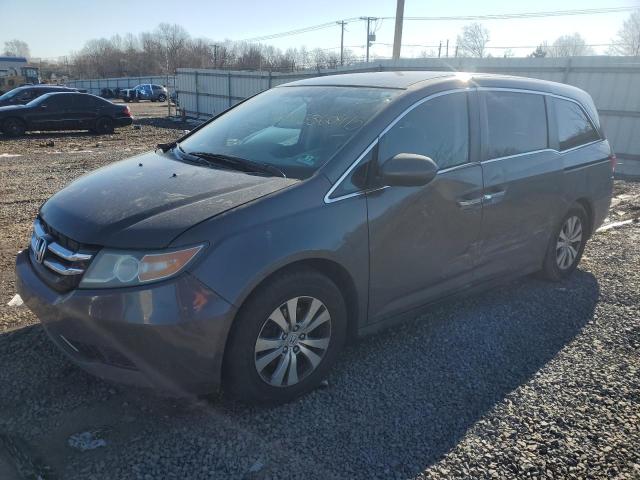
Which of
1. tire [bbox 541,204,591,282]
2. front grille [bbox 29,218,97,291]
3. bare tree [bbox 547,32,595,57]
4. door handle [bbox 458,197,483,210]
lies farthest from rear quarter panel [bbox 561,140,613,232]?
bare tree [bbox 547,32,595,57]

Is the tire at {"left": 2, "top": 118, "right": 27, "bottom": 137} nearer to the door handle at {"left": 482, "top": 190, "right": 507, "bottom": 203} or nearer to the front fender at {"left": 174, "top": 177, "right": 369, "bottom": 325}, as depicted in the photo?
the front fender at {"left": 174, "top": 177, "right": 369, "bottom": 325}

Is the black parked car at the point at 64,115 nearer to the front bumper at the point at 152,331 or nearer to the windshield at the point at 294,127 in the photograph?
the windshield at the point at 294,127

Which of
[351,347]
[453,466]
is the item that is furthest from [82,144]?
[453,466]

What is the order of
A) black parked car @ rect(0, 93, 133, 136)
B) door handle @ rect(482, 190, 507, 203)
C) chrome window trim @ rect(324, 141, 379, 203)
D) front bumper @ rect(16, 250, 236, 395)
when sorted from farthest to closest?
black parked car @ rect(0, 93, 133, 136)
door handle @ rect(482, 190, 507, 203)
chrome window trim @ rect(324, 141, 379, 203)
front bumper @ rect(16, 250, 236, 395)

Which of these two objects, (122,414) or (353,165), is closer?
(122,414)

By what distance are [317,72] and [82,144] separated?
8737 mm

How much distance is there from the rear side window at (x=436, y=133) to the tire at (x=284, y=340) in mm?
969

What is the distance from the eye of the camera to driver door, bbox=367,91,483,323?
10.1ft

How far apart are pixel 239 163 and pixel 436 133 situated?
1.36 metres

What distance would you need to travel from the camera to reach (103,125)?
18.2 meters

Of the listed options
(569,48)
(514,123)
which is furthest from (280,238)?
(569,48)

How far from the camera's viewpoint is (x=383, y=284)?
3.12 meters

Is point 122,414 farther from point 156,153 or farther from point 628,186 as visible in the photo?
point 628,186

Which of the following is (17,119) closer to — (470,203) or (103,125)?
(103,125)
